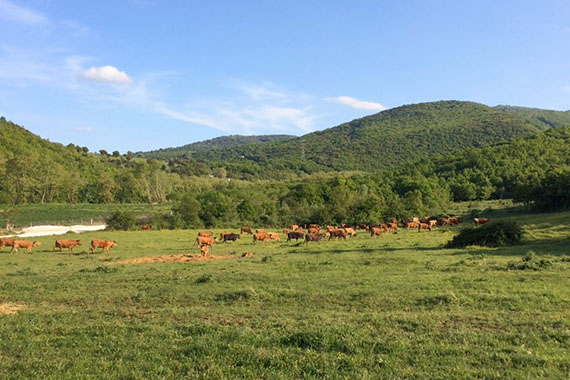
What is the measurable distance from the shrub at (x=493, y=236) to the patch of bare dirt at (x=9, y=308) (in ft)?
69.8

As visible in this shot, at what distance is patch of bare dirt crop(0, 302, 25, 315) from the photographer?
1035 centimetres

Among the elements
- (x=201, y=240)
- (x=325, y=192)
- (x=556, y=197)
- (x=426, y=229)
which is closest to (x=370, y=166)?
(x=325, y=192)

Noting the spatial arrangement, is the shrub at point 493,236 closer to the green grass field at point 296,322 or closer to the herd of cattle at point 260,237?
the green grass field at point 296,322

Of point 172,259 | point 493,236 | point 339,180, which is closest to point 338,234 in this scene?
point 493,236

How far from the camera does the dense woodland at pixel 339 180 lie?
186ft

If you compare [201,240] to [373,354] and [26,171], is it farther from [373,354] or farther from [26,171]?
[26,171]

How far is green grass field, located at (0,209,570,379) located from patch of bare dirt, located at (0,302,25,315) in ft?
0.63

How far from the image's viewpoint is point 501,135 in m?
139

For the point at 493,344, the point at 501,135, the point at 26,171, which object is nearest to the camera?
the point at 493,344

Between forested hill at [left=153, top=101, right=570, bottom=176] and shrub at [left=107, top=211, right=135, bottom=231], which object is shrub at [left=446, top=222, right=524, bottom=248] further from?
forested hill at [left=153, top=101, right=570, bottom=176]

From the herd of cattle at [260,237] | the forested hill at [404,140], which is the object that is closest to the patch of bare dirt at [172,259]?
the herd of cattle at [260,237]

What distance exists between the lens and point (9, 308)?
10898 mm

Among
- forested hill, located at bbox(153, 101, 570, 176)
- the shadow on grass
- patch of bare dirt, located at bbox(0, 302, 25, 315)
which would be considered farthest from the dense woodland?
patch of bare dirt, located at bbox(0, 302, 25, 315)

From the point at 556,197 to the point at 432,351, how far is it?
169 feet
